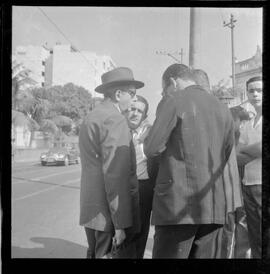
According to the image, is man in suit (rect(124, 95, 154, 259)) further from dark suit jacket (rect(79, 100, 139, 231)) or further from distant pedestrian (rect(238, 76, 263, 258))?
distant pedestrian (rect(238, 76, 263, 258))

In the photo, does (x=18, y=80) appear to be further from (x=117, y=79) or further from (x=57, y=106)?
(x=117, y=79)

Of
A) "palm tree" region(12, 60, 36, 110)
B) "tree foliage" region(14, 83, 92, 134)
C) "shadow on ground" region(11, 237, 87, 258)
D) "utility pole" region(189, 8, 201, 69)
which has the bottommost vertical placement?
"shadow on ground" region(11, 237, 87, 258)

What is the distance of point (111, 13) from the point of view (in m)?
2.99

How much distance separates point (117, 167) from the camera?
115 inches

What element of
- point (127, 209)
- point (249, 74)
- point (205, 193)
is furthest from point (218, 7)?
point (127, 209)

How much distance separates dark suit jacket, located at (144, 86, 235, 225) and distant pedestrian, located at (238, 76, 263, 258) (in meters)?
0.21

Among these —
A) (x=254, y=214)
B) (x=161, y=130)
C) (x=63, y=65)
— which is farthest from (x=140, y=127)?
(x=254, y=214)

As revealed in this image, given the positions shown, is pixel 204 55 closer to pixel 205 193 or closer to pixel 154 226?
pixel 205 193

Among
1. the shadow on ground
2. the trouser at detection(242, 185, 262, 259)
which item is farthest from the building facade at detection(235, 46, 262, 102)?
the shadow on ground

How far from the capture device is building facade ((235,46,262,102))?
3041mm

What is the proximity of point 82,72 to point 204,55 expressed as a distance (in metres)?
0.98

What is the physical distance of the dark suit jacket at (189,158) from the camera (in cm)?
290

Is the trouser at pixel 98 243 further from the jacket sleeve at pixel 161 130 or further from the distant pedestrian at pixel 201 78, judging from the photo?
the distant pedestrian at pixel 201 78

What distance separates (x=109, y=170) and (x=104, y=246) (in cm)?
62
